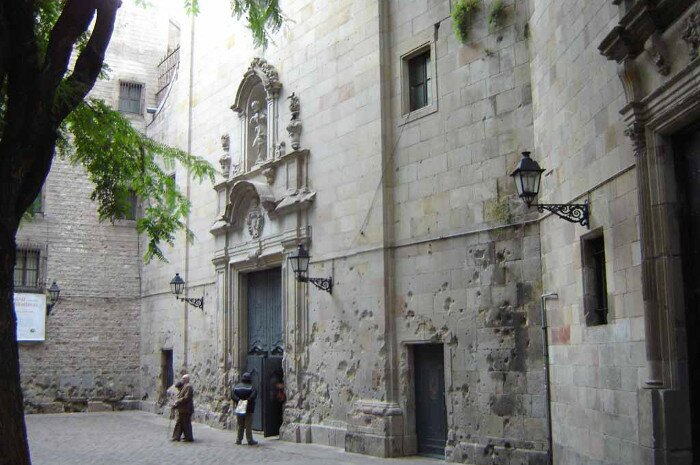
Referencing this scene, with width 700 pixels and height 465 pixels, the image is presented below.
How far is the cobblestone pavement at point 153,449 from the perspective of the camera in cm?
1238

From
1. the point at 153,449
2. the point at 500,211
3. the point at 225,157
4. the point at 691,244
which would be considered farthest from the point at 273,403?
the point at 691,244

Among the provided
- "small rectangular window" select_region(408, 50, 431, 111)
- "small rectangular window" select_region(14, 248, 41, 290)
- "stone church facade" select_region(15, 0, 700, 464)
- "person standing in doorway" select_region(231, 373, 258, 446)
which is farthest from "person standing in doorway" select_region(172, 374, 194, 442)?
"small rectangular window" select_region(14, 248, 41, 290)

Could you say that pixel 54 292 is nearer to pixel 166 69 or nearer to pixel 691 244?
pixel 166 69

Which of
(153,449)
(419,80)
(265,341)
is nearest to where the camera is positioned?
(419,80)

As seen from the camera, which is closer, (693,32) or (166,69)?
(693,32)

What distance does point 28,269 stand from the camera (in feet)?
74.9

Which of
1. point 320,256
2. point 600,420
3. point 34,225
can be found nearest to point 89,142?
point 320,256

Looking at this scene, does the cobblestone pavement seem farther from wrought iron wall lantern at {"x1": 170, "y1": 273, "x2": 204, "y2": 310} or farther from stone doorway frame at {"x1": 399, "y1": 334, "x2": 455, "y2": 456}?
wrought iron wall lantern at {"x1": 170, "y1": 273, "x2": 204, "y2": 310}

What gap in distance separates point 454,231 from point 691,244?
5.03 metres

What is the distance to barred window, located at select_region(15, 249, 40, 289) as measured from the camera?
894 inches

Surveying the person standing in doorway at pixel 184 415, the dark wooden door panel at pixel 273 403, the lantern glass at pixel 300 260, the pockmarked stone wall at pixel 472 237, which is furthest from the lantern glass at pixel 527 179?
the person standing in doorway at pixel 184 415

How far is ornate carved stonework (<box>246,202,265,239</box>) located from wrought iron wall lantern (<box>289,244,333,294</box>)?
2296 millimetres

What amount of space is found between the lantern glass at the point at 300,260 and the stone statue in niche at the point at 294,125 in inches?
88.9

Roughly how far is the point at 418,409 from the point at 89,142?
6.24m
